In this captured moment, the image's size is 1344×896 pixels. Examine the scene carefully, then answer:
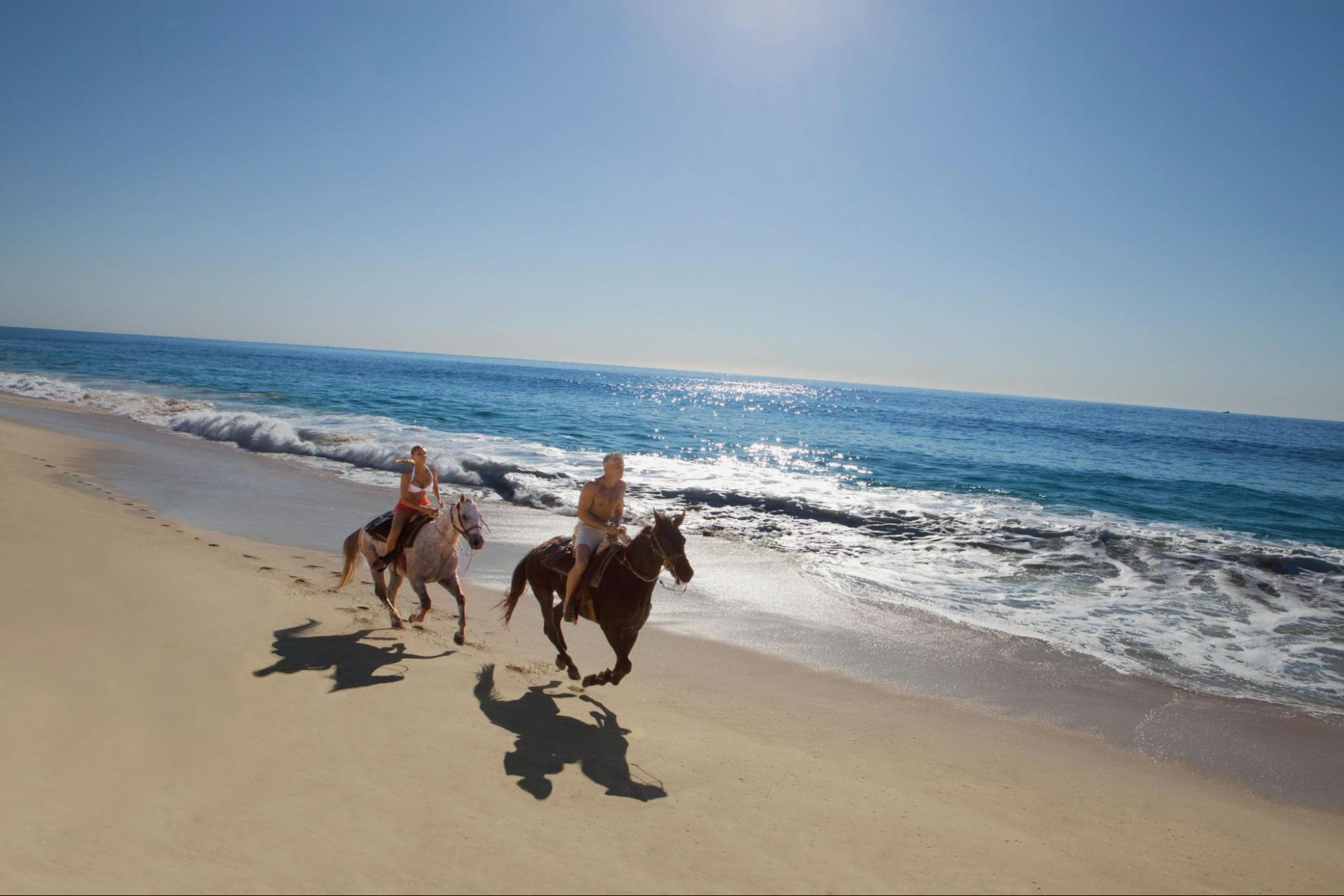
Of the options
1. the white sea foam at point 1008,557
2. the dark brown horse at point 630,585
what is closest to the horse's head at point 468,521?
the dark brown horse at point 630,585

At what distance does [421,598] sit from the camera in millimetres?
7625

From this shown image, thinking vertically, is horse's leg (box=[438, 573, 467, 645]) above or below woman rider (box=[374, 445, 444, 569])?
below

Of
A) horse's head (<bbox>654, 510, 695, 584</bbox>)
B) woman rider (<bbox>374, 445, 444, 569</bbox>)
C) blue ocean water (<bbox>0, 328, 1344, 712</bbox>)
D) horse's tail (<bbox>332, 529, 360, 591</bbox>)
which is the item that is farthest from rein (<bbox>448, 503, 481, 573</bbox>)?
blue ocean water (<bbox>0, 328, 1344, 712</bbox>)

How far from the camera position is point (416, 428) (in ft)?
95.6

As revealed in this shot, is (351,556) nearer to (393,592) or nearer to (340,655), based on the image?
(393,592)

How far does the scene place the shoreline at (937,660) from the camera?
6.19 meters

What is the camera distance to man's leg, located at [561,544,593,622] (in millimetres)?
6383

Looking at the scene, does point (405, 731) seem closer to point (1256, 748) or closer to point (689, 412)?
point (1256, 748)

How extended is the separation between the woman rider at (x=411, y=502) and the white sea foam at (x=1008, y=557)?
627cm

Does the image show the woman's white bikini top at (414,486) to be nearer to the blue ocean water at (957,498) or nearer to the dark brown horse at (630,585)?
the dark brown horse at (630,585)

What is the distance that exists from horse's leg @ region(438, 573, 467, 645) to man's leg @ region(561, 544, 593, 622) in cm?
141

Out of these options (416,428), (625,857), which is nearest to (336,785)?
(625,857)

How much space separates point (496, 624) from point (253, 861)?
474 cm

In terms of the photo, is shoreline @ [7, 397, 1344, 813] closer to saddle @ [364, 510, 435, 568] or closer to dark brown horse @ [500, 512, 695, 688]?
dark brown horse @ [500, 512, 695, 688]
